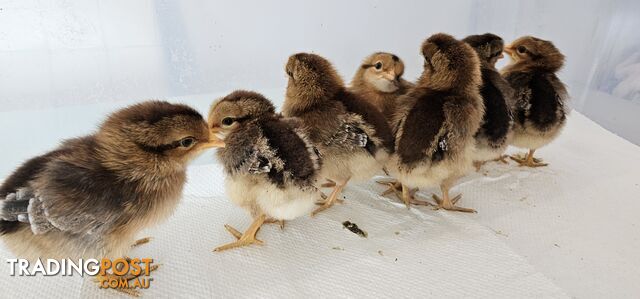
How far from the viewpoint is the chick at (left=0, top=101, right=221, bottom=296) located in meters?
1.06

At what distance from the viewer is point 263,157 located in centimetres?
129

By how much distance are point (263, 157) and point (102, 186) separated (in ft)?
1.41

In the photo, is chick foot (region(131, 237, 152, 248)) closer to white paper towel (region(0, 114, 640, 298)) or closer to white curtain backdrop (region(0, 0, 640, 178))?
white paper towel (region(0, 114, 640, 298))

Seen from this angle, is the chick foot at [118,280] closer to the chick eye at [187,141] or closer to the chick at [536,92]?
the chick eye at [187,141]

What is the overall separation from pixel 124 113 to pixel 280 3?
4.79 feet

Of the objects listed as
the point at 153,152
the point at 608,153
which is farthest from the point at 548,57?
the point at 153,152

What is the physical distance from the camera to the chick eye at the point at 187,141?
1.19 metres

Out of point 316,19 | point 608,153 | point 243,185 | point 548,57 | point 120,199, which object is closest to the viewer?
point 120,199

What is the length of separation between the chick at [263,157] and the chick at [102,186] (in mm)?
157

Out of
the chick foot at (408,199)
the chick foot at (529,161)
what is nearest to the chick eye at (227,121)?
the chick foot at (408,199)

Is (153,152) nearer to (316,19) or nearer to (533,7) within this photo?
(316,19)

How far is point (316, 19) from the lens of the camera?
2461 millimetres

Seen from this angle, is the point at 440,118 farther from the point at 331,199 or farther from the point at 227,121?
the point at 227,121

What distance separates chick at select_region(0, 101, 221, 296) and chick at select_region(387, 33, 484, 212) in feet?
2.35
